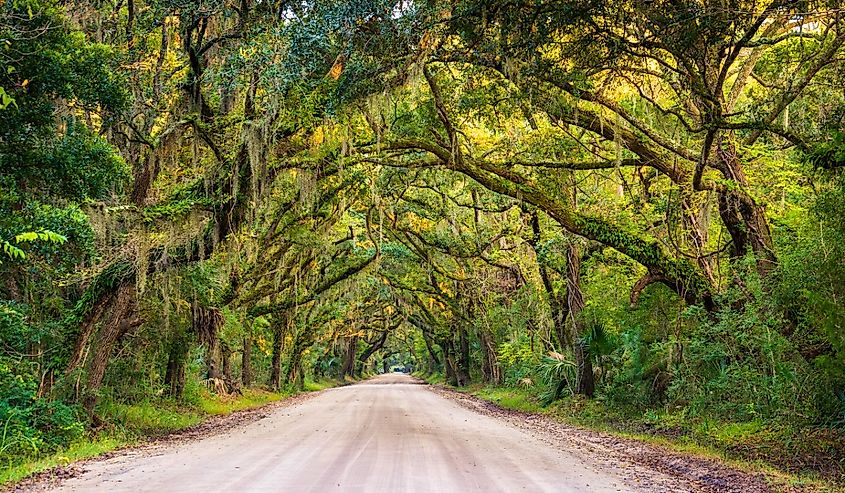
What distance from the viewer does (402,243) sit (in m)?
23.1

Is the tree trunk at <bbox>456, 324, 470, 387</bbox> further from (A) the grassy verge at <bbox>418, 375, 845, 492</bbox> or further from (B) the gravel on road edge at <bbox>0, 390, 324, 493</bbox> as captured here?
(A) the grassy verge at <bbox>418, 375, 845, 492</bbox>

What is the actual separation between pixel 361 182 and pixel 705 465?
10115 mm

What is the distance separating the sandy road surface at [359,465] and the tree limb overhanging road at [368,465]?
11 millimetres

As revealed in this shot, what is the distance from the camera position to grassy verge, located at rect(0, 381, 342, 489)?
25.6ft

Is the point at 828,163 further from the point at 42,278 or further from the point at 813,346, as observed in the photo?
the point at 42,278

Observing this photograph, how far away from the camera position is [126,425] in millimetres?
11703

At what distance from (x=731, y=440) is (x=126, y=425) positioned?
10.1 m

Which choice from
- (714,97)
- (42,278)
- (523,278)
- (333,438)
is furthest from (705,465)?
(523,278)

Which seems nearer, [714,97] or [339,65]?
[714,97]

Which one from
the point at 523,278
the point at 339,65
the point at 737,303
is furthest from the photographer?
the point at 523,278

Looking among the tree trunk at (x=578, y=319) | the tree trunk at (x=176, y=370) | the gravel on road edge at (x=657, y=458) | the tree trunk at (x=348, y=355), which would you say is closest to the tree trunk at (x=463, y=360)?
the tree trunk at (x=348, y=355)

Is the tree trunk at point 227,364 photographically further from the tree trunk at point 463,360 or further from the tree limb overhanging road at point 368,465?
the tree trunk at point 463,360

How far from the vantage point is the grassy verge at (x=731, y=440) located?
7312 millimetres

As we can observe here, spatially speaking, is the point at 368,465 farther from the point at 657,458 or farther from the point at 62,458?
the point at 657,458
